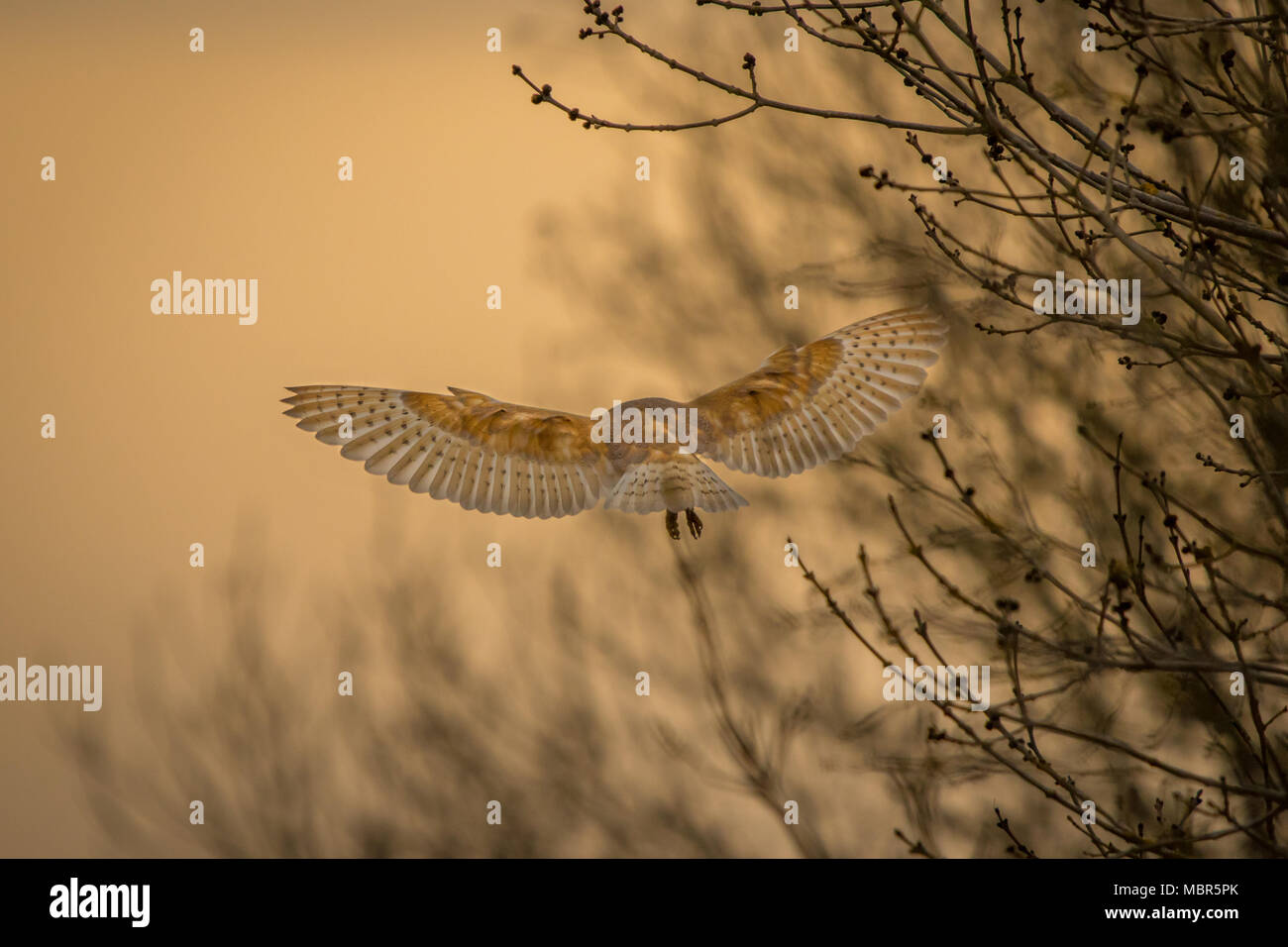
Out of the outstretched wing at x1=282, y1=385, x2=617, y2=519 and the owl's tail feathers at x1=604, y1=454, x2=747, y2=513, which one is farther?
the outstretched wing at x1=282, y1=385, x2=617, y2=519

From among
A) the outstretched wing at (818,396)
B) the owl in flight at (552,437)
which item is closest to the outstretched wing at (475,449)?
the owl in flight at (552,437)

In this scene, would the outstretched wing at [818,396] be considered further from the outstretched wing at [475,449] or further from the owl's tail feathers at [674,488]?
the outstretched wing at [475,449]

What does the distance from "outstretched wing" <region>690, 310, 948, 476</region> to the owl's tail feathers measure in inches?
3.3

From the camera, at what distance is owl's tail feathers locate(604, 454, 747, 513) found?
1546 millimetres

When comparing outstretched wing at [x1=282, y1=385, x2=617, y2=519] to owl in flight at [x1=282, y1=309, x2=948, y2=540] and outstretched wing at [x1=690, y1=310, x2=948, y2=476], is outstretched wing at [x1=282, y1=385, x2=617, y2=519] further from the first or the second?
outstretched wing at [x1=690, y1=310, x2=948, y2=476]

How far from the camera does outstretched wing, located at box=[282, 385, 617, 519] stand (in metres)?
1.66

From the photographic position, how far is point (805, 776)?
2344mm

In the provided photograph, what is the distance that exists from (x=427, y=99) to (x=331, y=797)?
4.89 ft

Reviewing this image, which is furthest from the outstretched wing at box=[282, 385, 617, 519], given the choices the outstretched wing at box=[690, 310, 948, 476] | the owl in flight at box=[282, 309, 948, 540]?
the outstretched wing at box=[690, 310, 948, 476]

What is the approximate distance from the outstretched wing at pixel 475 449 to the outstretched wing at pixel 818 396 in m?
0.20

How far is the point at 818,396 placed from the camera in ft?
5.66

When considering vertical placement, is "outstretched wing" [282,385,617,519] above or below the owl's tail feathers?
above

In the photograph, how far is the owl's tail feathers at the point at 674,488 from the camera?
155 cm
